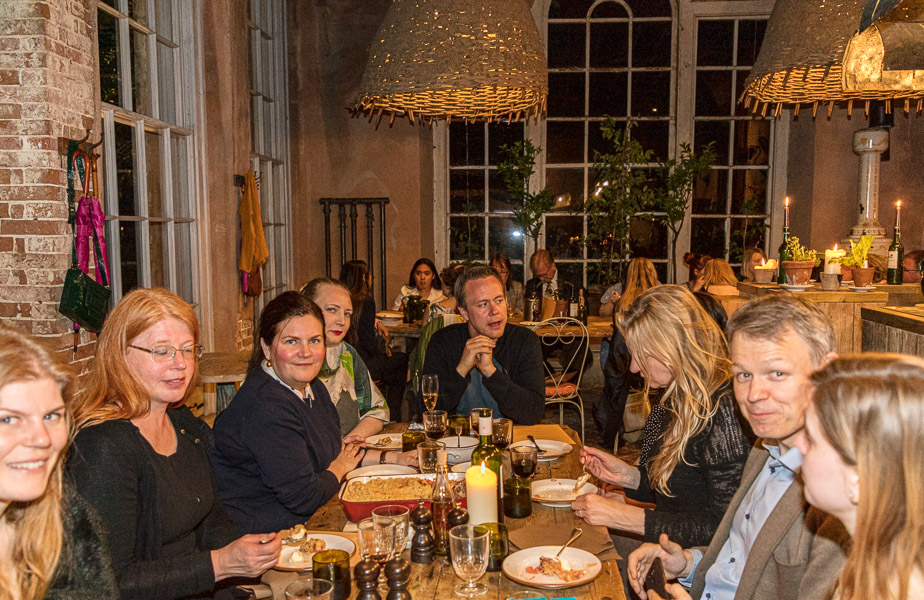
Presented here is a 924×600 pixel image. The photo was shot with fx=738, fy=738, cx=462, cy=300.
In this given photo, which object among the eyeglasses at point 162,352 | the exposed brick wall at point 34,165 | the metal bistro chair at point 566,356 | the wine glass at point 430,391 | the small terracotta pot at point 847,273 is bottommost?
the metal bistro chair at point 566,356

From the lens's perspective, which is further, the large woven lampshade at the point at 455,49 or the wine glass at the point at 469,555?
the large woven lampshade at the point at 455,49

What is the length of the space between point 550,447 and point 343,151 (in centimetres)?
585

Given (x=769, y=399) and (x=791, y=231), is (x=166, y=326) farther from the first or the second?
(x=791, y=231)

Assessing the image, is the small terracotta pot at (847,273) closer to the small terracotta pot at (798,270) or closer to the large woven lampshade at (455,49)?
the small terracotta pot at (798,270)

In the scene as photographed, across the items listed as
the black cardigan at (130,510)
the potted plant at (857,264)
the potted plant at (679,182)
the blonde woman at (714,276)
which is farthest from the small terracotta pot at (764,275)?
the black cardigan at (130,510)

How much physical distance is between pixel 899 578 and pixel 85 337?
335 cm

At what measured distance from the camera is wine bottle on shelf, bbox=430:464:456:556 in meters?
1.89

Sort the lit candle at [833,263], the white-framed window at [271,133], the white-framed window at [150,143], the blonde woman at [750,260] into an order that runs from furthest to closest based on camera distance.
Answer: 1. the blonde woman at [750,260]
2. the white-framed window at [271,133]
3. the lit candle at [833,263]
4. the white-framed window at [150,143]

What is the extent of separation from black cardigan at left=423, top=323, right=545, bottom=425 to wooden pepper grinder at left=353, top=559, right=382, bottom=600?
5.49 ft

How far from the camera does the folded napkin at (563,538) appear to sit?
1.92 m

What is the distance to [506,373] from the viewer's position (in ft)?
11.3

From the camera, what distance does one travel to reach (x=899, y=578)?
1.08m

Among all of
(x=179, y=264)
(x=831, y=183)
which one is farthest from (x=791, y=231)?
(x=179, y=264)

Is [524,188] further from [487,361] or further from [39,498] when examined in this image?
[39,498]
